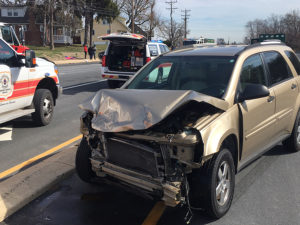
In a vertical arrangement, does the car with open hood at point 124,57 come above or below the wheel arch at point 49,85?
above

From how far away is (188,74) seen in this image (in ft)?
15.8

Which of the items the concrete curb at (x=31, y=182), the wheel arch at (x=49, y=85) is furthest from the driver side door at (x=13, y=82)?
the concrete curb at (x=31, y=182)

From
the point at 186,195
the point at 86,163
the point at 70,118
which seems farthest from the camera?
the point at 70,118

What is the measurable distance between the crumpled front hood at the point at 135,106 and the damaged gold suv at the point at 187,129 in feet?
0.03

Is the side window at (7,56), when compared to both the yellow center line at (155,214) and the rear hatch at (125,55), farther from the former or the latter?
the rear hatch at (125,55)

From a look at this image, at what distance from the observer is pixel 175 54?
5.13 m

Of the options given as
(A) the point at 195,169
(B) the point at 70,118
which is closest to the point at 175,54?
(A) the point at 195,169

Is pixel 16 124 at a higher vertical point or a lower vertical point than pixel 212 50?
lower

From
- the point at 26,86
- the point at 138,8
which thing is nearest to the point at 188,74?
the point at 26,86

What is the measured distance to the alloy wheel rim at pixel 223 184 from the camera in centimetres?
371

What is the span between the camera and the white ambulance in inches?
259

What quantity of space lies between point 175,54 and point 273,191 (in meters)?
2.27

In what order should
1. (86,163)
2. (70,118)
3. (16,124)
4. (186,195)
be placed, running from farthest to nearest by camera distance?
1. (70,118)
2. (16,124)
3. (86,163)
4. (186,195)

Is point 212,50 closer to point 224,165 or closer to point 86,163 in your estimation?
point 224,165
